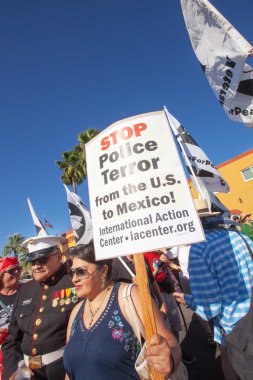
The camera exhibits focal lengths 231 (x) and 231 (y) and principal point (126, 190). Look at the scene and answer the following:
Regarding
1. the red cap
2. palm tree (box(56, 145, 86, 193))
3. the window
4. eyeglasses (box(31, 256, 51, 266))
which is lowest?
eyeglasses (box(31, 256, 51, 266))

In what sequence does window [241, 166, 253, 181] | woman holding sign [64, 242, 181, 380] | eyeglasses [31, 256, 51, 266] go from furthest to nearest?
1. window [241, 166, 253, 181]
2. eyeglasses [31, 256, 51, 266]
3. woman holding sign [64, 242, 181, 380]

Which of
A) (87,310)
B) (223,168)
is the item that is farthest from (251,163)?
(87,310)

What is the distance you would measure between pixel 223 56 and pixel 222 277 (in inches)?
88.3

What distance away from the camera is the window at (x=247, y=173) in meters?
20.4

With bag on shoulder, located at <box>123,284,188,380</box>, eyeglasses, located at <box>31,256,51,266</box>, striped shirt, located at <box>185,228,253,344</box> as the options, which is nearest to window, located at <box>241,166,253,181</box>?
striped shirt, located at <box>185,228,253,344</box>

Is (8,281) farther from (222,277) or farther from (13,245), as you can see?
(13,245)

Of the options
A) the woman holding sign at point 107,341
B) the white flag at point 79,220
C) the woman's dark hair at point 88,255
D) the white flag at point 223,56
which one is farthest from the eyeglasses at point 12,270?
the white flag at point 223,56

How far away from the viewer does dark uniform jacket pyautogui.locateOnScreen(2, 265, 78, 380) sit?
8.09ft

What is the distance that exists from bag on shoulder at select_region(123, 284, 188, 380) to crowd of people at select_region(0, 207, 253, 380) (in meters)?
0.02

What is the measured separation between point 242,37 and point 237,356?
9.17 feet

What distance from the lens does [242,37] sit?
2168mm

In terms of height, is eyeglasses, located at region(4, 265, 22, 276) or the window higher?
the window

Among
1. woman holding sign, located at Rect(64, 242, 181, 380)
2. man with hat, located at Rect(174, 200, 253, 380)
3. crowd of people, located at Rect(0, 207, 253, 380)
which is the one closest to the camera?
woman holding sign, located at Rect(64, 242, 181, 380)

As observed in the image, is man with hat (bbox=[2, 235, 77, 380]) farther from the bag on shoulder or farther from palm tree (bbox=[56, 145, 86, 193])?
palm tree (bbox=[56, 145, 86, 193])
